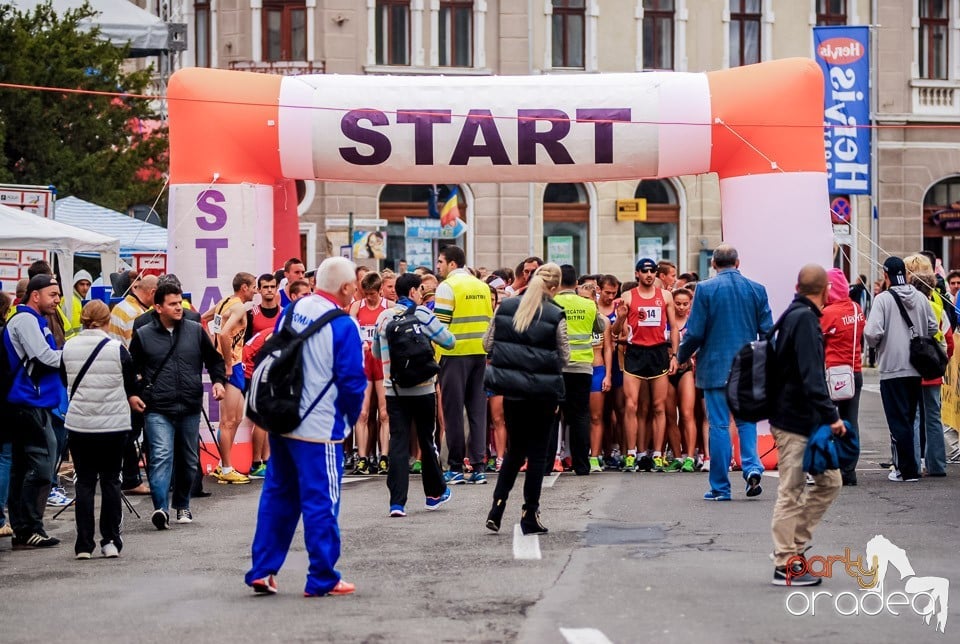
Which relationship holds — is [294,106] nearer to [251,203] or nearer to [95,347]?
[251,203]

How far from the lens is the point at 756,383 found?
8.85 metres

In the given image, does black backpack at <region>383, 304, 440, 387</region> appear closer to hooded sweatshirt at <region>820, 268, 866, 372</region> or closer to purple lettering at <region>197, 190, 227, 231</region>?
hooded sweatshirt at <region>820, 268, 866, 372</region>

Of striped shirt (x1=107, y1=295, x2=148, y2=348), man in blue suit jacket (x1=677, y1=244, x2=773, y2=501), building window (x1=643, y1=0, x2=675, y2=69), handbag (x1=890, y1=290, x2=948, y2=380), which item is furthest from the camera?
building window (x1=643, y1=0, x2=675, y2=69)

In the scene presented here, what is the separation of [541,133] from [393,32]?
23096 mm

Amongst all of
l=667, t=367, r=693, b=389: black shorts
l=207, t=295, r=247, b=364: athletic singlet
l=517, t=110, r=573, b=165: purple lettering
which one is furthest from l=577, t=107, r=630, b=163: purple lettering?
l=207, t=295, r=247, b=364: athletic singlet

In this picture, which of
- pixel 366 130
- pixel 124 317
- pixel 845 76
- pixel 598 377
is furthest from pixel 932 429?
pixel 845 76

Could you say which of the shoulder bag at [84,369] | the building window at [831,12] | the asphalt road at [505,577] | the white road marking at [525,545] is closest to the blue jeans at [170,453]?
→ the asphalt road at [505,577]

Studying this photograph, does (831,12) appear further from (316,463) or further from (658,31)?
(316,463)

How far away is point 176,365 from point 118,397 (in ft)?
3.53

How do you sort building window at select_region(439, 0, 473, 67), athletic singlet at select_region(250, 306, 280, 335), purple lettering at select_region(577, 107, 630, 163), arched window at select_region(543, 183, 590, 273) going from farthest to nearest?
building window at select_region(439, 0, 473, 67), arched window at select_region(543, 183, 590, 273), purple lettering at select_region(577, 107, 630, 163), athletic singlet at select_region(250, 306, 280, 335)

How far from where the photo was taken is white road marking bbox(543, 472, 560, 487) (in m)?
14.0

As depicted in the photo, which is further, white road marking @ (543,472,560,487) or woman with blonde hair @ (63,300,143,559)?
white road marking @ (543,472,560,487)

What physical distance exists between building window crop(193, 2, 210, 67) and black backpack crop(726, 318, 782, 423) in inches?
1200

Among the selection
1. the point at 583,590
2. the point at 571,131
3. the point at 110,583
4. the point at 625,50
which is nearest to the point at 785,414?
the point at 583,590
